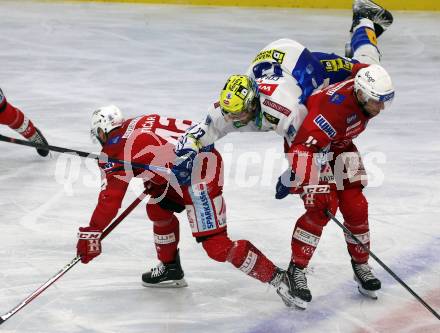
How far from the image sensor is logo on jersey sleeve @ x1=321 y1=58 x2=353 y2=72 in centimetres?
434

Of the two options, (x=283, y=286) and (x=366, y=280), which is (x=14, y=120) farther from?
(x=366, y=280)

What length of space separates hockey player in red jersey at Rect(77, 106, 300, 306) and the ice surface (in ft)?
0.87

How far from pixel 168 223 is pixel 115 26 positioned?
265 inches

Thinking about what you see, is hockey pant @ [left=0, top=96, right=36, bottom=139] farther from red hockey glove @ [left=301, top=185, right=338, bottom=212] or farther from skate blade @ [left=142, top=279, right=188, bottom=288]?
red hockey glove @ [left=301, top=185, right=338, bottom=212]

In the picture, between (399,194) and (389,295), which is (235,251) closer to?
(389,295)

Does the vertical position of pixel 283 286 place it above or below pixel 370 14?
below


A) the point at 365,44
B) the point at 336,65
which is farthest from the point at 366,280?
the point at 365,44

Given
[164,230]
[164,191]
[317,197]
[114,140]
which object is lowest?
[164,230]

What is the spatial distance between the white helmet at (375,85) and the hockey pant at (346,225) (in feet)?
1.78

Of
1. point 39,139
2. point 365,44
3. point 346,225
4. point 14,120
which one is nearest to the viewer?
point 346,225

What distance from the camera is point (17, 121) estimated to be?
Result: 606cm

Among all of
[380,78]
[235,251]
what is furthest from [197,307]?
[380,78]

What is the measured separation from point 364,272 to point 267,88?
1.00 m

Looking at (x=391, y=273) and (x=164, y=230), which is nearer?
(x=391, y=273)
